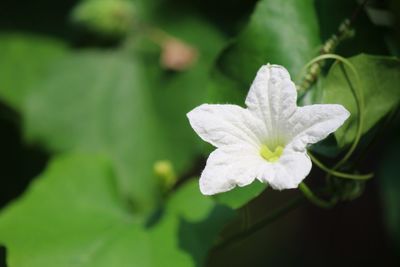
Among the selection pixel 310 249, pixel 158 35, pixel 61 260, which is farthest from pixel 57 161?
pixel 310 249

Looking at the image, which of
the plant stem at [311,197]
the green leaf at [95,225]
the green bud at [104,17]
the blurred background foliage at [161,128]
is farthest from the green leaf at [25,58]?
the plant stem at [311,197]

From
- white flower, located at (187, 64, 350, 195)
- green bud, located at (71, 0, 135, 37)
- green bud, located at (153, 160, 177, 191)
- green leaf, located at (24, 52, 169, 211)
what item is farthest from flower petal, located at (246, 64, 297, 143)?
green bud, located at (71, 0, 135, 37)

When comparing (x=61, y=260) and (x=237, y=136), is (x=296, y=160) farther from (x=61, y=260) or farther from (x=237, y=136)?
(x=61, y=260)

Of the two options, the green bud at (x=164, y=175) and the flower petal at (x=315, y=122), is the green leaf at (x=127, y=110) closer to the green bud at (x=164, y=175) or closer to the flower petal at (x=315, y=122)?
the green bud at (x=164, y=175)

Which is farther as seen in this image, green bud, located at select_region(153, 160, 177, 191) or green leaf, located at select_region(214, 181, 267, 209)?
green bud, located at select_region(153, 160, 177, 191)

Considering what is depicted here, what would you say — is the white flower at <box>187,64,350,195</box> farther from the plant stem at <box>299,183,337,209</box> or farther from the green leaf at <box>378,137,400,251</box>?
the green leaf at <box>378,137,400,251</box>

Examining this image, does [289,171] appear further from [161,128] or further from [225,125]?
[161,128]

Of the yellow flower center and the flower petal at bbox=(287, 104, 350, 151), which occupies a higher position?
the flower petal at bbox=(287, 104, 350, 151)
